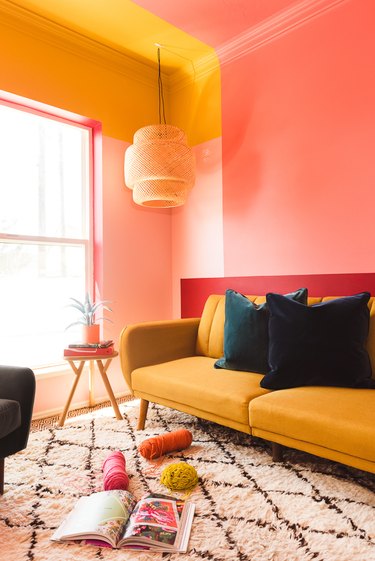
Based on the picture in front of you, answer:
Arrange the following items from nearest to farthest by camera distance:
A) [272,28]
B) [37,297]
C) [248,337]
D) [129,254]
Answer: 1. [248,337]
2. [272,28]
3. [37,297]
4. [129,254]

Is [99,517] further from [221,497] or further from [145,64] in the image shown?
[145,64]

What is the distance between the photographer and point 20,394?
6.12 ft

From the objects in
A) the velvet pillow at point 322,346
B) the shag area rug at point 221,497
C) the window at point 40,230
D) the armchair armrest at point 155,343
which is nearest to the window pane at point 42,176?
the window at point 40,230

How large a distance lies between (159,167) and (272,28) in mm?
1371

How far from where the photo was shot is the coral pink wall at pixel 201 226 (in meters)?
3.47

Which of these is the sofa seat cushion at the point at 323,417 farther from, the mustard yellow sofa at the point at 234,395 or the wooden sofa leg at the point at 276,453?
the wooden sofa leg at the point at 276,453

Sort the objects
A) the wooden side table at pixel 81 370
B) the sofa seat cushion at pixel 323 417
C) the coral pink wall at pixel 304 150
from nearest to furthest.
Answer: the sofa seat cushion at pixel 323 417 → the coral pink wall at pixel 304 150 → the wooden side table at pixel 81 370

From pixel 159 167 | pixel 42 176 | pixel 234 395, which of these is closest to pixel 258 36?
pixel 159 167

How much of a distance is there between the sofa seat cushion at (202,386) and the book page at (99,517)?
631mm

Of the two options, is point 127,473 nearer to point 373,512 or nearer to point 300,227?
point 373,512

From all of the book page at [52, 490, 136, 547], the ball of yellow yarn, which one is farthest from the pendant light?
the book page at [52, 490, 136, 547]

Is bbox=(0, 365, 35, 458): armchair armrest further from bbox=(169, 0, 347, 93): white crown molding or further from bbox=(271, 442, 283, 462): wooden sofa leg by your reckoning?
bbox=(169, 0, 347, 93): white crown molding

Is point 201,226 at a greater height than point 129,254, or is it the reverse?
point 201,226

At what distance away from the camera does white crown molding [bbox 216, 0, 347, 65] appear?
110 inches
